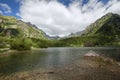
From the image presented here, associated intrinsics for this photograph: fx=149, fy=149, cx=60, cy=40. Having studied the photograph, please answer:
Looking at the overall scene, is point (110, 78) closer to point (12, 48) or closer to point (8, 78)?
point (8, 78)

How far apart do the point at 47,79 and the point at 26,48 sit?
15341cm

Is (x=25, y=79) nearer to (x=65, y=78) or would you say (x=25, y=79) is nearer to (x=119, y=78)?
(x=65, y=78)

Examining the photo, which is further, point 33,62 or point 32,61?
point 32,61

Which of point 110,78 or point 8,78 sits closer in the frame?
point 110,78

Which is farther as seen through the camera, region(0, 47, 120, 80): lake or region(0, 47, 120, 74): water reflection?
region(0, 47, 120, 74): water reflection


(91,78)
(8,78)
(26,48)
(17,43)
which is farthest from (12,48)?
(91,78)

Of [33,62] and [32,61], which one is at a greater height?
[32,61]

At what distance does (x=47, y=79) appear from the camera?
35719mm

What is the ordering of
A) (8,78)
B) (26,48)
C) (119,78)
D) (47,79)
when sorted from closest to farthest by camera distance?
(119,78), (47,79), (8,78), (26,48)

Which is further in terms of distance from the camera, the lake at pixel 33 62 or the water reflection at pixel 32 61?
the water reflection at pixel 32 61

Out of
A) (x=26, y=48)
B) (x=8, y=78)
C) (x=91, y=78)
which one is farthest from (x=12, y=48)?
(x=91, y=78)

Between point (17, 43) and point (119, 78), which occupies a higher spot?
point (17, 43)

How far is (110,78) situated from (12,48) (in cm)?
14882

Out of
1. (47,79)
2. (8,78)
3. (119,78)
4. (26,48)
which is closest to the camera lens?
(119,78)
